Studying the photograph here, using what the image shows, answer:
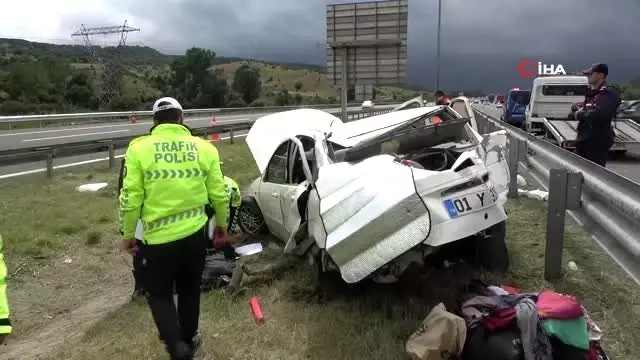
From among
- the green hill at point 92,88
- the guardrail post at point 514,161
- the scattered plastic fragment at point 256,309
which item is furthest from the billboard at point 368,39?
the green hill at point 92,88

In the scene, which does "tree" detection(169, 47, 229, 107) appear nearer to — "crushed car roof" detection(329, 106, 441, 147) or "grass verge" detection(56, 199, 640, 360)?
"crushed car roof" detection(329, 106, 441, 147)

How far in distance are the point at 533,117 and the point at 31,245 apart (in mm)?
18549

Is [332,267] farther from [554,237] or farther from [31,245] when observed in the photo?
[31,245]

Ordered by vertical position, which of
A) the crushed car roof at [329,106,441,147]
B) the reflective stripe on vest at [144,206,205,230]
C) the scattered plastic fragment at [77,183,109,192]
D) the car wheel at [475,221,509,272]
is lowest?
the scattered plastic fragment at [77,183,109,192]

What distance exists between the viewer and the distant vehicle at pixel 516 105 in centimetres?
2820

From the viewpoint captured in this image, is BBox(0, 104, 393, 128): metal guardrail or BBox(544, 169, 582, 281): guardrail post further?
BBox(0, 104, 393, 128): metal guardrail

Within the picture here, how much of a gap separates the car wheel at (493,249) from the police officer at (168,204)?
227cm

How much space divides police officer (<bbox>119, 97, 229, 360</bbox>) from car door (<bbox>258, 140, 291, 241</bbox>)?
2.32 m

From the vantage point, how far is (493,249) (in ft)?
15.8

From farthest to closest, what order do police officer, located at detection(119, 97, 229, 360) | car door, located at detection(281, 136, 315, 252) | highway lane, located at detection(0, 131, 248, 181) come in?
highway lane, located at detection(0, 131, 248, 181), car door, located at detection(281, 136, 315, 252), police officer, located at detection(119, 97, 229, 360)

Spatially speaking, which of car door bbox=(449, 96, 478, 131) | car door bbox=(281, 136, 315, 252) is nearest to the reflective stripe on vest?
car door bbox=(281, 136, 315, 252)

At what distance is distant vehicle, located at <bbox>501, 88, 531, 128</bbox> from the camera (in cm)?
2820

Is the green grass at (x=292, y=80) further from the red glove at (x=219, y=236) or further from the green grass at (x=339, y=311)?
the red glove at (x=219, y=236)

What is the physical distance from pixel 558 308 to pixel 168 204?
241 cm
